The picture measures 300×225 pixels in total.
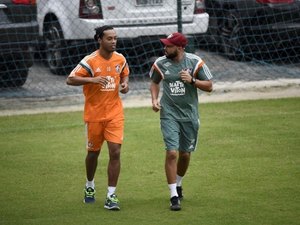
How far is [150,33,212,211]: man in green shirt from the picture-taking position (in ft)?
29.2

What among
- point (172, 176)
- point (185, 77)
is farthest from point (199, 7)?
point (172, 176)

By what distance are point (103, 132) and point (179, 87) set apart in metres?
0.87

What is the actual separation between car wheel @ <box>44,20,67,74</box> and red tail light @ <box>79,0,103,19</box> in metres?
0.63

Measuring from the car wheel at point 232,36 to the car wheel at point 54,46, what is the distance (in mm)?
2923

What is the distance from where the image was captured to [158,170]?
417 inches

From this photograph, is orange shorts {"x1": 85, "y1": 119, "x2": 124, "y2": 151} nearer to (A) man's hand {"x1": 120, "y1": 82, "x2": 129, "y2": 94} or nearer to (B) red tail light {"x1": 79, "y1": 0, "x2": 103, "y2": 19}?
(A) man's hand {"x1": 120, "y1": 82, "x2": 129, "y2": 94}

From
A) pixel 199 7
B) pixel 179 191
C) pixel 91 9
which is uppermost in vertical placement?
pixel 91 9

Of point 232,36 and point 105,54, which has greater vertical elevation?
point 105,54

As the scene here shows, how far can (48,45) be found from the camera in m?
15.6

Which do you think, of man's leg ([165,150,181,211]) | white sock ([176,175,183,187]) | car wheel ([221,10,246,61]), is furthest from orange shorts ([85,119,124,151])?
car wheel ([221,10,246,61])

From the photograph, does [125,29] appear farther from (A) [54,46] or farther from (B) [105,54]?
(B) [105,54]

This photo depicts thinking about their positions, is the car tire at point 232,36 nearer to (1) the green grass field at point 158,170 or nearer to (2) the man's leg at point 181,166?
(1) the green grass field at point 158,170

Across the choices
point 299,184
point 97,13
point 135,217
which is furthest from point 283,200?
point 97,13

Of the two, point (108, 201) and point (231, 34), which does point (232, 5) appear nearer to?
point (231, 34)
